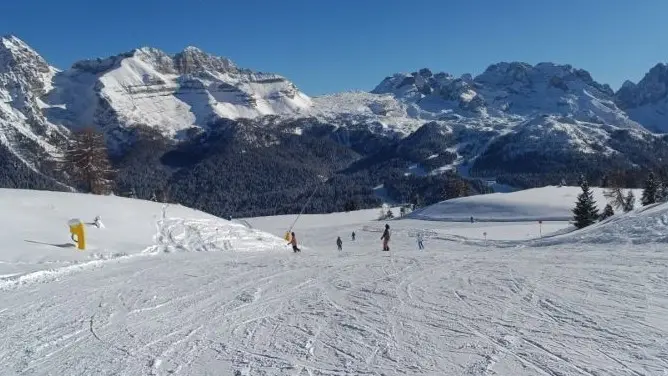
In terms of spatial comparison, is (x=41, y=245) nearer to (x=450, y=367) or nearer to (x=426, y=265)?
(x=426, y=265)

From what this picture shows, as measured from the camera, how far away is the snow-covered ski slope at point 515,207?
88.6 meters

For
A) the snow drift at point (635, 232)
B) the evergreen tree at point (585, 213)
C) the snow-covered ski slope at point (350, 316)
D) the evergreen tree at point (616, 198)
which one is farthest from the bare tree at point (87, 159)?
the evergreen tree at point (616, 198)

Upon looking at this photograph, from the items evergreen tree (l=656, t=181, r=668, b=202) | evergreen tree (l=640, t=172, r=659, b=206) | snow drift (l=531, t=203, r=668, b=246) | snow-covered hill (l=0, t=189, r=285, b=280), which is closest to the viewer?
snow-covered hill (l=0, t=189, r=285, b=280)

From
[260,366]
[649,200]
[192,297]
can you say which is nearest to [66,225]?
[192,297]

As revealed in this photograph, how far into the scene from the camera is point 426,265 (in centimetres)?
1977

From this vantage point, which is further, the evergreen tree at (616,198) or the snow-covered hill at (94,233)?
the evergreen tree at (616,198)

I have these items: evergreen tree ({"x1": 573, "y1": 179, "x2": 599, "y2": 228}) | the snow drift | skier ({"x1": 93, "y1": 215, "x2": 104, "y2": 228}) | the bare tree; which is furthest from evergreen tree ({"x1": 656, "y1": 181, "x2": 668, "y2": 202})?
skier ({"x1": 93, "y1": 215, "x2": 104, "y2": 228})

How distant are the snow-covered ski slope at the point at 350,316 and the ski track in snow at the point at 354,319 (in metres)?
0.04

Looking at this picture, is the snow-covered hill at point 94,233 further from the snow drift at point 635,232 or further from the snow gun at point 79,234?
the snow drift at point 635,232

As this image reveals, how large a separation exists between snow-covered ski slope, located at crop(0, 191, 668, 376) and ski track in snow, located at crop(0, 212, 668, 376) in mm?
45

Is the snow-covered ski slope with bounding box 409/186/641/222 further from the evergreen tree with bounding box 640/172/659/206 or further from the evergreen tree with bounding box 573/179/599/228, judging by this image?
the evergreen tree with bounding box 573/179/599/228

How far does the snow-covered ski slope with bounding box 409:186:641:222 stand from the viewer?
88625mm

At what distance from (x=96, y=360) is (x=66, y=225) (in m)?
21.4

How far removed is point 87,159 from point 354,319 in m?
48.8
